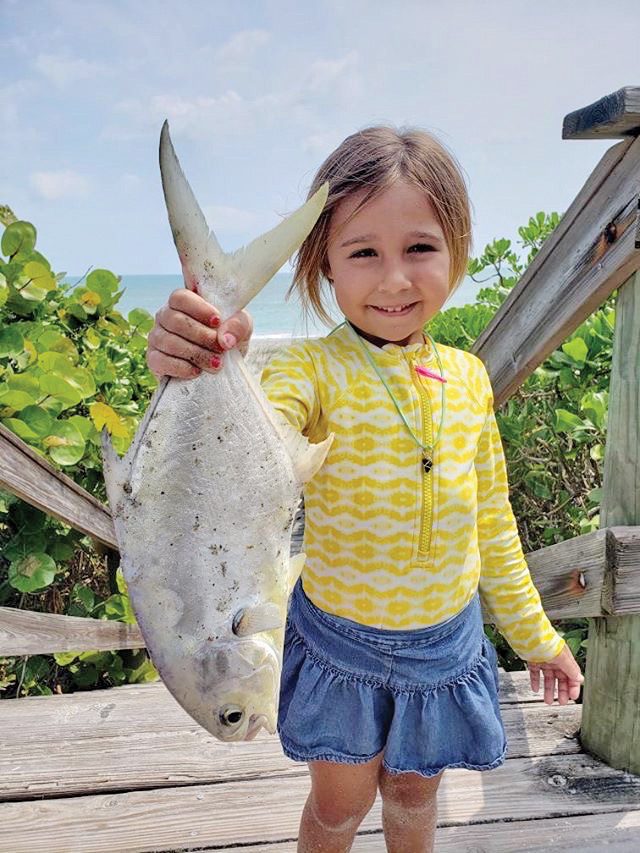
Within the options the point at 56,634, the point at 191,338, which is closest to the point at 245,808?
the point at 56,634

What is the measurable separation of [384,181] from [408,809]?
1.21m

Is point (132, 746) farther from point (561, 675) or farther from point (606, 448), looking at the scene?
point (606, 448)

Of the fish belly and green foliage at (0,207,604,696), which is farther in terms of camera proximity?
green foliage at (0,207,604,696)

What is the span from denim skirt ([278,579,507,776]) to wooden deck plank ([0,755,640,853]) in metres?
0.56

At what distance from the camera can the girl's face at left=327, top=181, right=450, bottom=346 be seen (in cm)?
124

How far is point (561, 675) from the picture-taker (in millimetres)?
1565

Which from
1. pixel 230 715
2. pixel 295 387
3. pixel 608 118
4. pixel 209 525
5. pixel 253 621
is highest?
pixel 608 118

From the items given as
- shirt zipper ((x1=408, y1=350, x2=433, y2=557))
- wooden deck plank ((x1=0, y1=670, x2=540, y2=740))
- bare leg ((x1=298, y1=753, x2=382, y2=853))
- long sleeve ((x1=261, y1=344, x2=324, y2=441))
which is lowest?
wooden deck plank ((x1=0, y1=670, x2=540, y2=740))

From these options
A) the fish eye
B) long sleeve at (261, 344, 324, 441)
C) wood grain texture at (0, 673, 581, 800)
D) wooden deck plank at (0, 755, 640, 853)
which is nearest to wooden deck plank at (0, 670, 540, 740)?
wood grain texture at (0, 673, 581, 800)

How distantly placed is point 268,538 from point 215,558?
0.07 meters

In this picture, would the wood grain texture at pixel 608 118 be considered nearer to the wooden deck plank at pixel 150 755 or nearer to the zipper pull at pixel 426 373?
the zipper pull at pixel 426 373

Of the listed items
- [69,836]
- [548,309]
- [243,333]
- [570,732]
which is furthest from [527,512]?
[243,333]

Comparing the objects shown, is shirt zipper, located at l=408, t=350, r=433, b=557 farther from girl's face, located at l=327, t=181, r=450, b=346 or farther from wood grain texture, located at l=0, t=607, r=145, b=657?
wood grain texture, located at l=0, t=607, r=145, b=657

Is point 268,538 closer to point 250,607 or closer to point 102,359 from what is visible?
point 250,607
